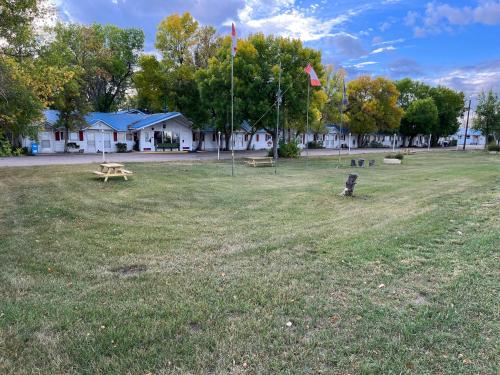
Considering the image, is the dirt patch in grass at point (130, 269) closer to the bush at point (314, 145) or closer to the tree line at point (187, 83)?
the tree line at point (187, 83)

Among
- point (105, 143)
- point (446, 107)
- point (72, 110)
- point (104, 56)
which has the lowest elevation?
point (105, 143)

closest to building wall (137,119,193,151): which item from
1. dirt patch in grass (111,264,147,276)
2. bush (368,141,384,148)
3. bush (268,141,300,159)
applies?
bush (268,141,300,159)

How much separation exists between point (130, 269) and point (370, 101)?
54.1m

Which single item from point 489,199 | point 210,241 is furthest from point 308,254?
point 489,199

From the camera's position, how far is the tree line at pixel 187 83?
1010 centimetres

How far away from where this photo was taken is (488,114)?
167ft

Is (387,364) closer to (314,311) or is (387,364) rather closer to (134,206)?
(314,311)

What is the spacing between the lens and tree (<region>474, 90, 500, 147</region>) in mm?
50438

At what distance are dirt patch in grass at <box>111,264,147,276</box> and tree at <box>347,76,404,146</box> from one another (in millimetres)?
52982

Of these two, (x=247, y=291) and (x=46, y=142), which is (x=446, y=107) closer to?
(x=46, y=142)

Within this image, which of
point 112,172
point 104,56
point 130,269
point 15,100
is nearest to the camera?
point 130,269

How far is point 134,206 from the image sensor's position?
932 centimetres

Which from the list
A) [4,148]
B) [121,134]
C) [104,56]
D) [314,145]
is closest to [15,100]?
[4,148]

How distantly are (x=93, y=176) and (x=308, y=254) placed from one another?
37.4 ft
